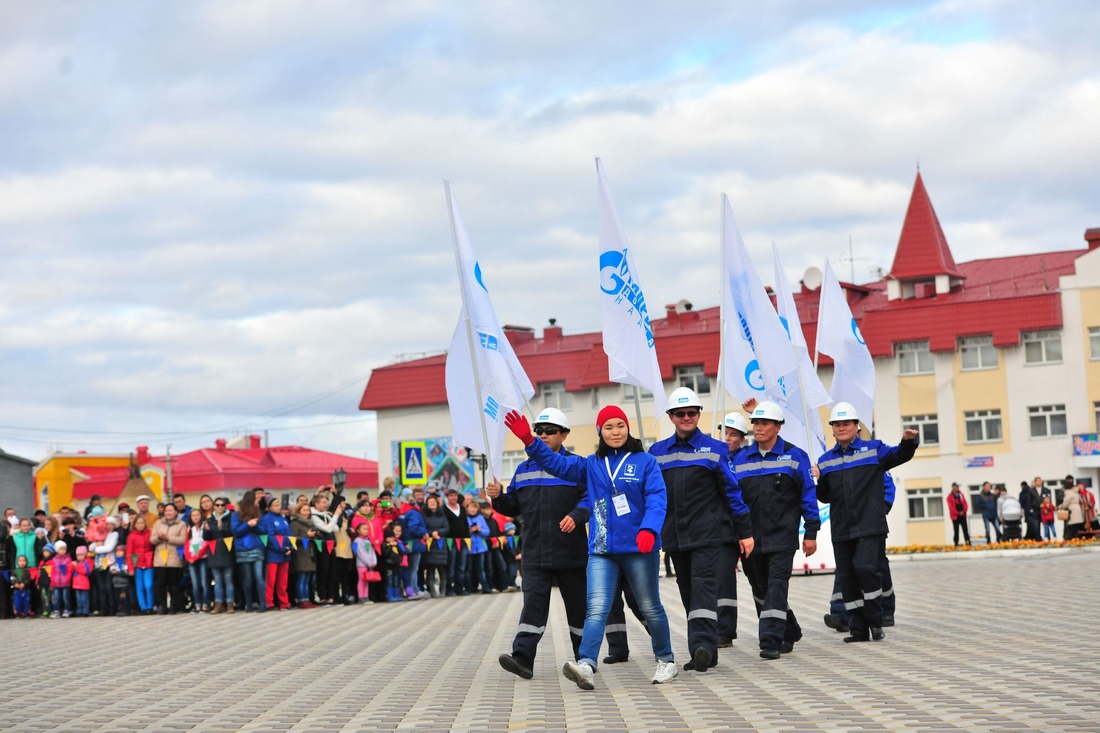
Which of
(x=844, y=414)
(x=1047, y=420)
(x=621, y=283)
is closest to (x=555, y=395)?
(x=1047, y=420)

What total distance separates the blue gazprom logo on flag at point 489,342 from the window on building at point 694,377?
181 ft

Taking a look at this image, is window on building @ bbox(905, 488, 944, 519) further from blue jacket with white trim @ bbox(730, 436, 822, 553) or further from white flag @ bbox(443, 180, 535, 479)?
blue jacket with white trim @ bbox(730, 436, 822, 553)

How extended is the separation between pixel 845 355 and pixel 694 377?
4798 cm

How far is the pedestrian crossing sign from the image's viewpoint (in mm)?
74062

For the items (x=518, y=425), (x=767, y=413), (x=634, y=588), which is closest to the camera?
(x=518, y=425)

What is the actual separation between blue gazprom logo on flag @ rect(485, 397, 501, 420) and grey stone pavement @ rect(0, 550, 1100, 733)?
7.20 ft

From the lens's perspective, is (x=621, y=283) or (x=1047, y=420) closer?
(x=621, y=283)

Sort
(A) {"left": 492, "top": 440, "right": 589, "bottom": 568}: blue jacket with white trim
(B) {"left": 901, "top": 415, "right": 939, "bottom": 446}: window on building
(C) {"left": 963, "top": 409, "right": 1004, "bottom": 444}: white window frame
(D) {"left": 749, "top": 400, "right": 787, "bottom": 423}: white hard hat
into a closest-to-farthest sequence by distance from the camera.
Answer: (A) {"left": 492, "top": 440, "right": 589, "bottom": 568}: blue jacket with white trim → (D) {"left": 749, "top": 400, "right": 787, "bottom": 423}: white hard hat → (C) {"left": 963, "top": 409, "right": 1004, "bottom": 444}: white window frame → (B) {"left": 901, "top": 415, "right": 939, "bottom": 446}: window on building

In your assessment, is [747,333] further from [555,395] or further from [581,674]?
[555,395]

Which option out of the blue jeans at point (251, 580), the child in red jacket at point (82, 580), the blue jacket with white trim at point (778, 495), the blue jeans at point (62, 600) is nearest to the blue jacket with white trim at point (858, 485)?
the blue jacket with white trim at point (778, 495)

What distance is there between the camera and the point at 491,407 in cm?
1488

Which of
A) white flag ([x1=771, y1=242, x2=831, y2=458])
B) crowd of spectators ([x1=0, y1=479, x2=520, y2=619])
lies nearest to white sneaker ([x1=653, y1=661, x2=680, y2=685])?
white flag ([x1=771, y1=242, x2=831, y2=458])

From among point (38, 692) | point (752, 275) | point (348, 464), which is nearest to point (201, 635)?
point (38, 692)

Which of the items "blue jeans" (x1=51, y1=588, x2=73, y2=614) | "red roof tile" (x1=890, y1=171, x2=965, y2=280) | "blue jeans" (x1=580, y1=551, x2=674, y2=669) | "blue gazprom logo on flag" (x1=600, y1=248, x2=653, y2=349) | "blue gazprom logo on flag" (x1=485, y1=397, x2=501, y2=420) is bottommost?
"blue jeans" (x1=51, y1=588, x2=73, y2=614)
